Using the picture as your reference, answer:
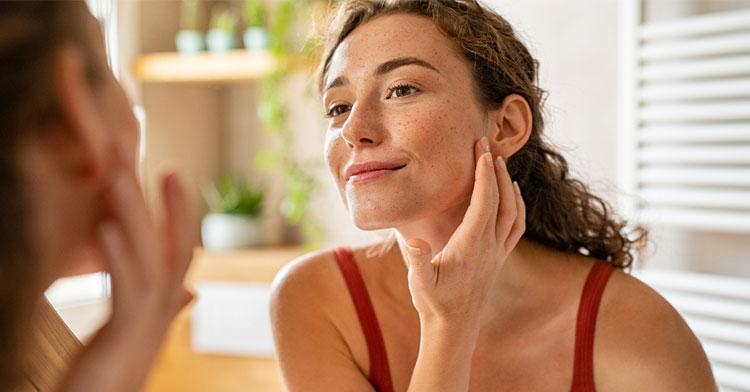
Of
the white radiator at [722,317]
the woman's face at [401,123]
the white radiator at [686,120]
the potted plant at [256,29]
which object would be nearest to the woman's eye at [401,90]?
the woman's face at [401,123]

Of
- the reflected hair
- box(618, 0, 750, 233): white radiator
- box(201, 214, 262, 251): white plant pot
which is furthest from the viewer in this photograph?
box(201, 214, 262, 251): white plant pot

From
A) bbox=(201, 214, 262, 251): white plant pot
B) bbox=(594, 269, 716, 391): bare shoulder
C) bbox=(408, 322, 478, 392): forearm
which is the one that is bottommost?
bbox=(201, 214, 262, 251): white plant pot

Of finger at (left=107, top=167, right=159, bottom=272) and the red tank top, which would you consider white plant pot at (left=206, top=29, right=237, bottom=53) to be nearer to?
the red tank top

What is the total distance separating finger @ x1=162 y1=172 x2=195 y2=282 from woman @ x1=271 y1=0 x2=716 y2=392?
0.50 meters

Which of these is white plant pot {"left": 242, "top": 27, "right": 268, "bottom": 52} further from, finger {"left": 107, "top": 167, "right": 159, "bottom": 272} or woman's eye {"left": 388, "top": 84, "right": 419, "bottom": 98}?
finger {"left": 107, "top": 167, "right": 159, "bottom": 272}

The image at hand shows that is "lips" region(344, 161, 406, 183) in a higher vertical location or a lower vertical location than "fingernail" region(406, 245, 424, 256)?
higher

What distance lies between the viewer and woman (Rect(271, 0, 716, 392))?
1.00 metres

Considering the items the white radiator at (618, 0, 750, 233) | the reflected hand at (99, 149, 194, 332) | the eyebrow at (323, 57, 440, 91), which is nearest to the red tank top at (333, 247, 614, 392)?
the eyebrow at (323, 57, 440, 91)

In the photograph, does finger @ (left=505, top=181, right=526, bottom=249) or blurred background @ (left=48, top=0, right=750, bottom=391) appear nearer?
finger @ (left=505, top=181, right=526, bottom=249)

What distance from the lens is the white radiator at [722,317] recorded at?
170 cm

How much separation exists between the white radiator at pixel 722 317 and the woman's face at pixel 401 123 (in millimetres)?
914

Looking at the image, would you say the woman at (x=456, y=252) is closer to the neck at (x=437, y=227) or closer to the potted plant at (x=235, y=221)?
the neck at (x=437, y=227)

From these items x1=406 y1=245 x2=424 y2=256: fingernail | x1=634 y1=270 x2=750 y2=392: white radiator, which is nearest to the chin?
x1=406 y1=245 x2=424 y2=256: fingernail

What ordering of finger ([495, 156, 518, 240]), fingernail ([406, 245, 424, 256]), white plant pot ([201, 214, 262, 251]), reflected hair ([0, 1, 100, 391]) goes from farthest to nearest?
white plant pot ([201, 214, 262, 251]) < finger ([495, 156, 518, 240]) < fingernail ([406, 245, 424, 256]) < reflected hair ([0, 1, 100, 391])
